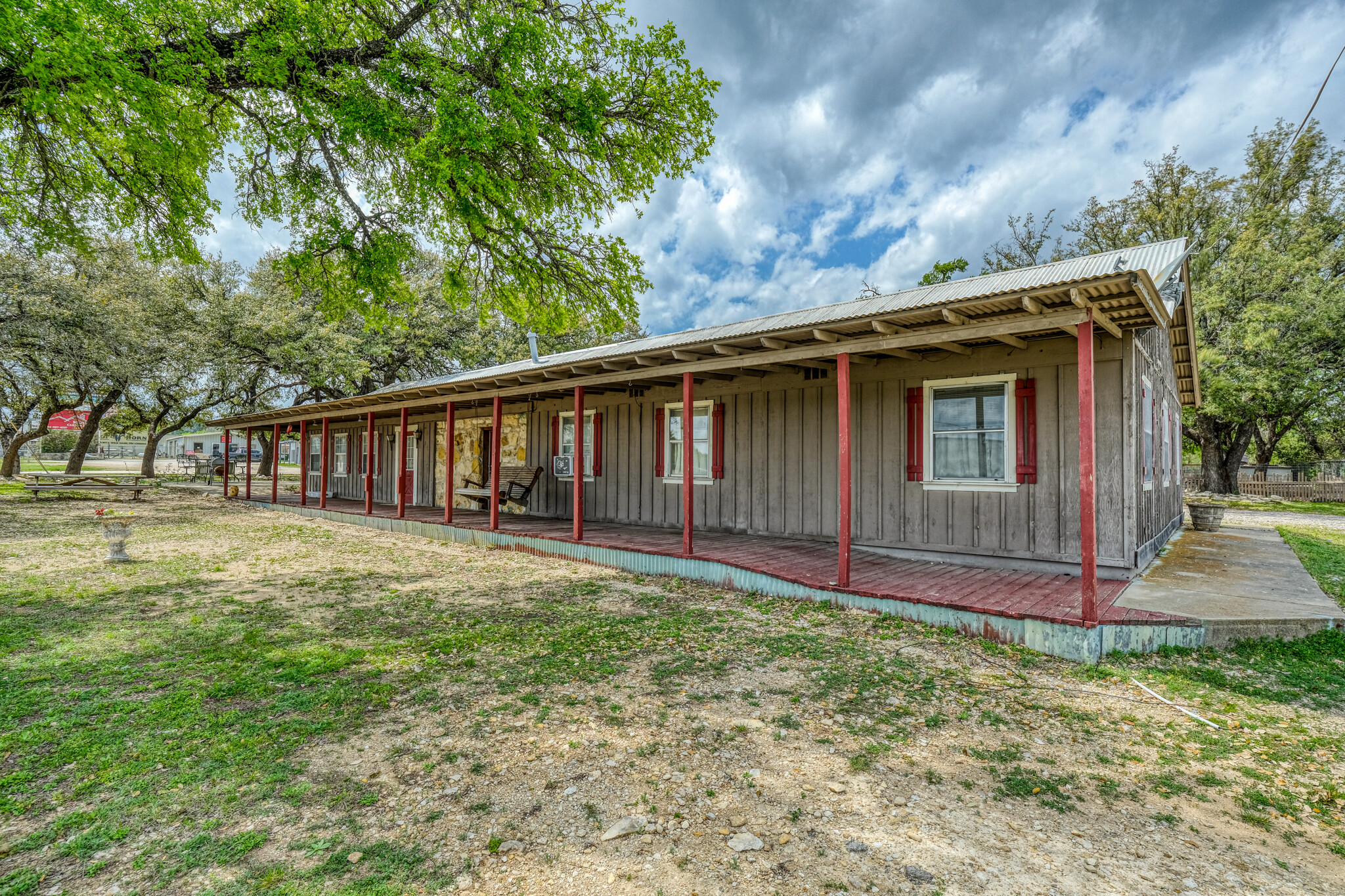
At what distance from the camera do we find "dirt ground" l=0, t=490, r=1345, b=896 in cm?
197

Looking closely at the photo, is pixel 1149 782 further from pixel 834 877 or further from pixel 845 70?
pixel 845 70

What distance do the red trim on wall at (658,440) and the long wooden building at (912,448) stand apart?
0.04 m

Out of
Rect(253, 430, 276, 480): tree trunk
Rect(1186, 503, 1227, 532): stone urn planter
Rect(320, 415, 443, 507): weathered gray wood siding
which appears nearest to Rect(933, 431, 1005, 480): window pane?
Rect(1186, 503, 1227, 532): stone urn planter

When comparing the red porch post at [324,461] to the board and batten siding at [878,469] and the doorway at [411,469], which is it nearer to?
the doorway at [411,469]

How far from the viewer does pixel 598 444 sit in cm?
1055

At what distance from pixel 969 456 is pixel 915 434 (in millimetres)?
609

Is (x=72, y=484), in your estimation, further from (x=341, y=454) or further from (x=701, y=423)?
(x=701, y=423)

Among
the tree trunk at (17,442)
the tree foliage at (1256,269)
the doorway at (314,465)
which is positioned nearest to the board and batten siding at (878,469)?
the tree foliage at (1256,269)

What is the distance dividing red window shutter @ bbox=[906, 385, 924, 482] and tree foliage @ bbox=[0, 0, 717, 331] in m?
4.67

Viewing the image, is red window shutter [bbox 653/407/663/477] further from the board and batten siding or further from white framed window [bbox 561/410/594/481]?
white framed window [bbox 561/410/594/481]

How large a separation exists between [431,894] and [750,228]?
138 feet

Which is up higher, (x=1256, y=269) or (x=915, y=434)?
(x=1256, y=269)

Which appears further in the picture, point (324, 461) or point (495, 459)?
point (324, 461)

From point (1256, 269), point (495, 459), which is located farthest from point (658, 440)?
point (1256, 269)
